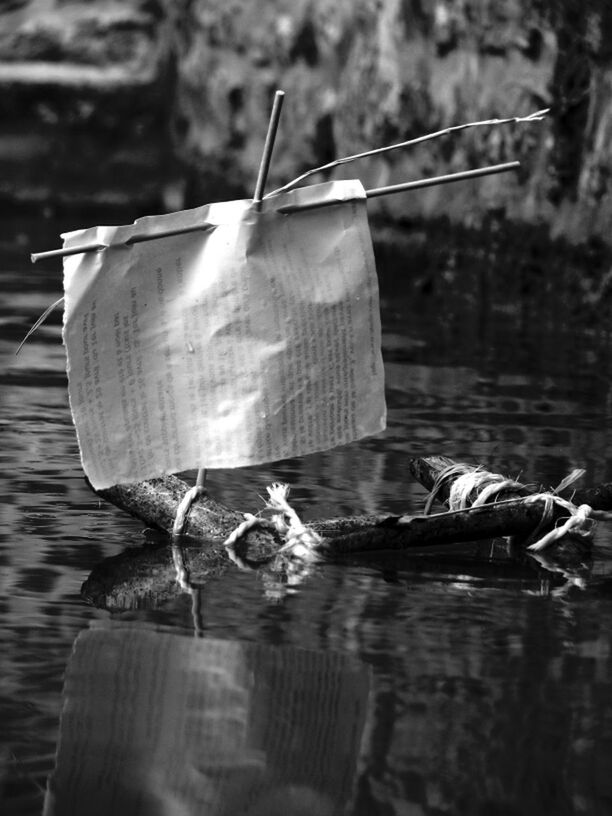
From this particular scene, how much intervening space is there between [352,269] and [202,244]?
275 mm

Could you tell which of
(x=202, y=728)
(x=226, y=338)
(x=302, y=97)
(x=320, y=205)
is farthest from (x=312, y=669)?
(x=302, y=97)

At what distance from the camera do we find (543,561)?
3.42 meters

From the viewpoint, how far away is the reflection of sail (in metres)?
2.15

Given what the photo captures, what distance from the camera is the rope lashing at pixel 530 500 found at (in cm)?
341

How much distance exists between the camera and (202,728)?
2.39 metres

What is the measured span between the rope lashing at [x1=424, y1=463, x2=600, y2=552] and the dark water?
0.28ft

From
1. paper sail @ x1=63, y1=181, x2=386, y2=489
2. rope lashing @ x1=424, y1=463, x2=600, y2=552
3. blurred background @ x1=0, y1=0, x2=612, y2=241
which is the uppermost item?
blurred background @ x1=0, y1=0, x2=612, y2=241

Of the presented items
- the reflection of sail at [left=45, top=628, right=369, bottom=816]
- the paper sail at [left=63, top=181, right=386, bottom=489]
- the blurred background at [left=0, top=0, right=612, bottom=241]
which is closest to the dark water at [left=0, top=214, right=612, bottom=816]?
the reflection of sail at [left=45, top=628, right=369, bottom=816]

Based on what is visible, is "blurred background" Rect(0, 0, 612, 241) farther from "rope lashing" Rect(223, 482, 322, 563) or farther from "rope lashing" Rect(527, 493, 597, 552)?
"rope lashing" Rect(223, 482, 322, 563)

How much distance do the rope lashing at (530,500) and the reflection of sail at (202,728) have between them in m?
0.82

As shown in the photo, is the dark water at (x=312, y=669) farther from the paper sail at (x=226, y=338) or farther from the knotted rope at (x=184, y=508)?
the paper sail at (x=226, y=338)

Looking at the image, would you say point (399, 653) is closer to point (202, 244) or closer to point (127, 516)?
point (202, 244)

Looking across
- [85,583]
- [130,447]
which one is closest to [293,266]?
[130,447]

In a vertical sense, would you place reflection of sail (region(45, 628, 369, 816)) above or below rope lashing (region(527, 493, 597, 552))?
below
